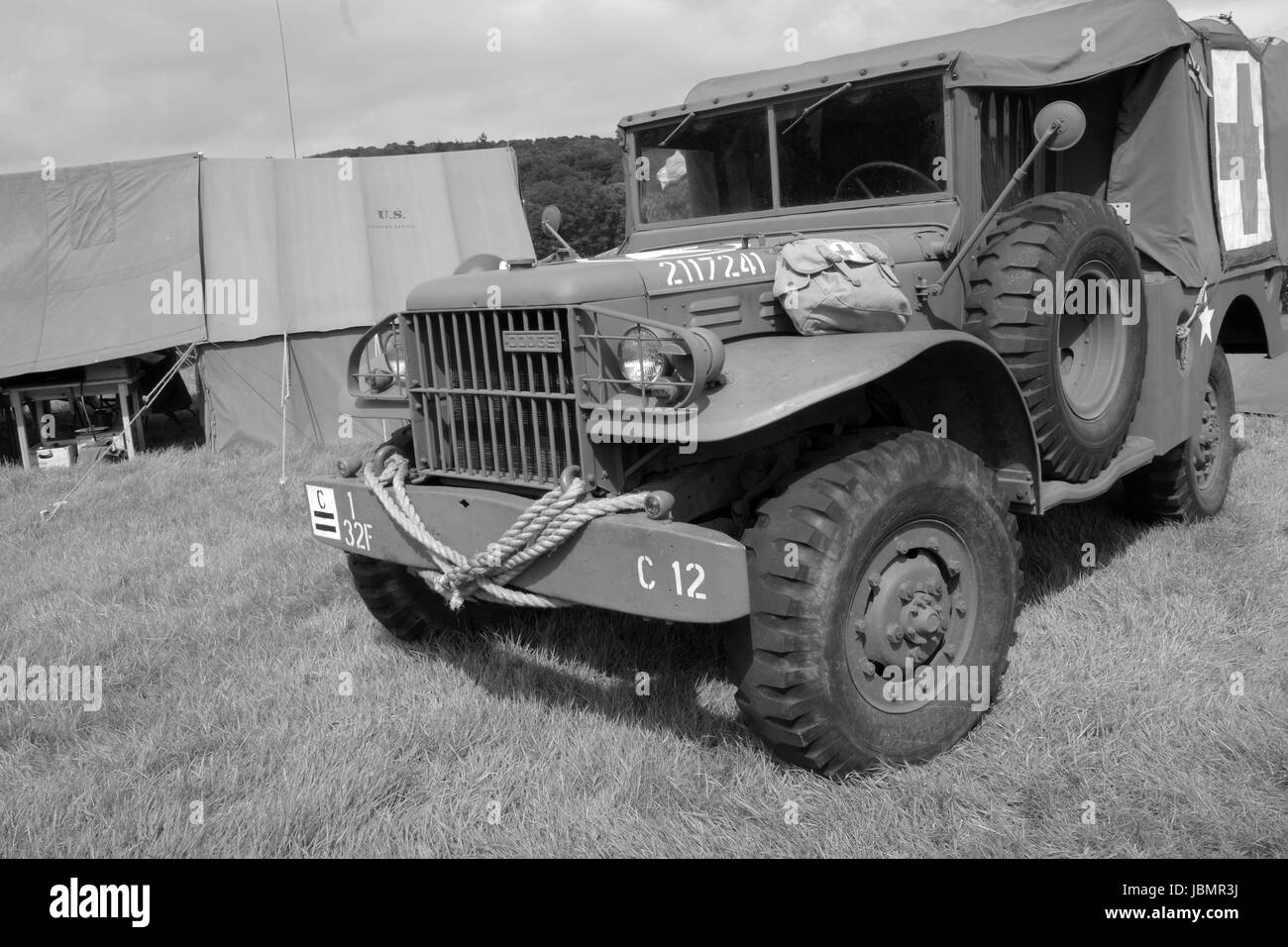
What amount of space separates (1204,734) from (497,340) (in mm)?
2445

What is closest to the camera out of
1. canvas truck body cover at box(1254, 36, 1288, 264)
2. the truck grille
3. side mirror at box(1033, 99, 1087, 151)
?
the truck grille

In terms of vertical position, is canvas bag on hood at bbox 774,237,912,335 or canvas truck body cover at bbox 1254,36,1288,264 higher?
canvas truck body cover at bbox 1254,36,1288,264

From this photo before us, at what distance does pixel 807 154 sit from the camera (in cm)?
438

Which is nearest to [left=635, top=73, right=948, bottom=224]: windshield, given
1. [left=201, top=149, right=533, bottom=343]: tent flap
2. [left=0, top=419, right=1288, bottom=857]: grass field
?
[left=0, top=419, right=1288, bottom=857]: grass field

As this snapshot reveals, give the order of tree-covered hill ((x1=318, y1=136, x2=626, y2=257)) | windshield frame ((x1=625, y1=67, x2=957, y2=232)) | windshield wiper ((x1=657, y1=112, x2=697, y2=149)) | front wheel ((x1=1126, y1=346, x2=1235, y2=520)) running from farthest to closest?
tree-covered hill ((x1=318, y1=136, x2=626, y2=257))
front wheel ((x1=1126, y1=346, x2=1235, y2=520))
windshield wiper ((x1=657, y1=112, x2=697, y2=149))
windshield frame ((x1=625, y1=67, x2=957, y2=232))

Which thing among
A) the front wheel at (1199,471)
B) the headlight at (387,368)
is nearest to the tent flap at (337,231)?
the headlight at (387,368)

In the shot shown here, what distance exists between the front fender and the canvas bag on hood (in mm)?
85

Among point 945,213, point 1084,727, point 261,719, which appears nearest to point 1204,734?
point 1084,727

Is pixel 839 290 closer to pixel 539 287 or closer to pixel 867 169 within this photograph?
pixel 539 287

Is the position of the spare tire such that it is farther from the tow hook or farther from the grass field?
the tow hook

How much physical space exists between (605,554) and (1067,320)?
2.32 meters

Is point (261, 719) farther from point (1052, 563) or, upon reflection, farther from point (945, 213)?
point (1052, 563)

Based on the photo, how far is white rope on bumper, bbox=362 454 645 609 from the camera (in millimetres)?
2980

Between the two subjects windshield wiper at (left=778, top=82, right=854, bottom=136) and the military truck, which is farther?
windshield wiper at (left=778, top=82, right=854, bottom=136)
